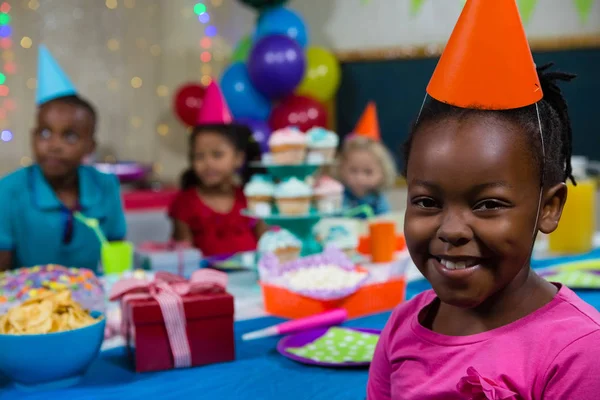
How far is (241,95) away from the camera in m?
3.81

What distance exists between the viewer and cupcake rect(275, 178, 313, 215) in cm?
161

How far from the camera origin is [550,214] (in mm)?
752

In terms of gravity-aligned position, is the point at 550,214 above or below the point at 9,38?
below

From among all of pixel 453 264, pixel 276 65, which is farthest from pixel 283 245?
pixel 276 65

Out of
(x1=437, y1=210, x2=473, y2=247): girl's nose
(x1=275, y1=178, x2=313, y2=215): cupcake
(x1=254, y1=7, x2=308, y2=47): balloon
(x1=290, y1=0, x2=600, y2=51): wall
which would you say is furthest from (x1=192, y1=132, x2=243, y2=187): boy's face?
(x1=290, y1=0, x2=600, y2=51): wall

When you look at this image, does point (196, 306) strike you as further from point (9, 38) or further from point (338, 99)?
point (338, 99)

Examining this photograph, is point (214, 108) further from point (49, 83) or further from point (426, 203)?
point (426, 203)

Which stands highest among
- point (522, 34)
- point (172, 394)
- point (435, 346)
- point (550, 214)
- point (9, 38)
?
point (9, 38)

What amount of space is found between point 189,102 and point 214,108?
68.2 inches

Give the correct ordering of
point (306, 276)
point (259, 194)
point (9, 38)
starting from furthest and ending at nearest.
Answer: point (9, 38)
point (259, 194)
point (306, 276)

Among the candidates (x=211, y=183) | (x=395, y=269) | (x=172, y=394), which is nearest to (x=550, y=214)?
(x=172, y=394)

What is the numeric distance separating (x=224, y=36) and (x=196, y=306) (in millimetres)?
3735

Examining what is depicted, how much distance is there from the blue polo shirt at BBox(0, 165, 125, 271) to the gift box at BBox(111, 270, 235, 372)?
0.85 m

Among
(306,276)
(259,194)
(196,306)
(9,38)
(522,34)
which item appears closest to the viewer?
(522,34)
